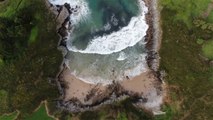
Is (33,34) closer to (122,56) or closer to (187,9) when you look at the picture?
(122,56)

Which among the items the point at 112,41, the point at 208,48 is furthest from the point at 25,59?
the point at 208,48

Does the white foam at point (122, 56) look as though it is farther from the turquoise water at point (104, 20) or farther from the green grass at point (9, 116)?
the green grass at point (9, 116)

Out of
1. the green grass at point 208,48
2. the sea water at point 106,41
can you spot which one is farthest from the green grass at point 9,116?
the green grass at point 208,48

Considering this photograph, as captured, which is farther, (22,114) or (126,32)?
(126,32)

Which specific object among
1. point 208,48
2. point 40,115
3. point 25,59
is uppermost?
point 208,48

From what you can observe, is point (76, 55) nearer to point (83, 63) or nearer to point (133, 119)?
point (83, 63)

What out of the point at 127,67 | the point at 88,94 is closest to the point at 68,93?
the point at 88,94

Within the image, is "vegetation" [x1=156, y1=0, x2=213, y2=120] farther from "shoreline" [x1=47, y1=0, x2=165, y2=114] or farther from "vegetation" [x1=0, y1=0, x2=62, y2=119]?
"vegetation" [x1=0, y1=0, x2=62, y2=119]
